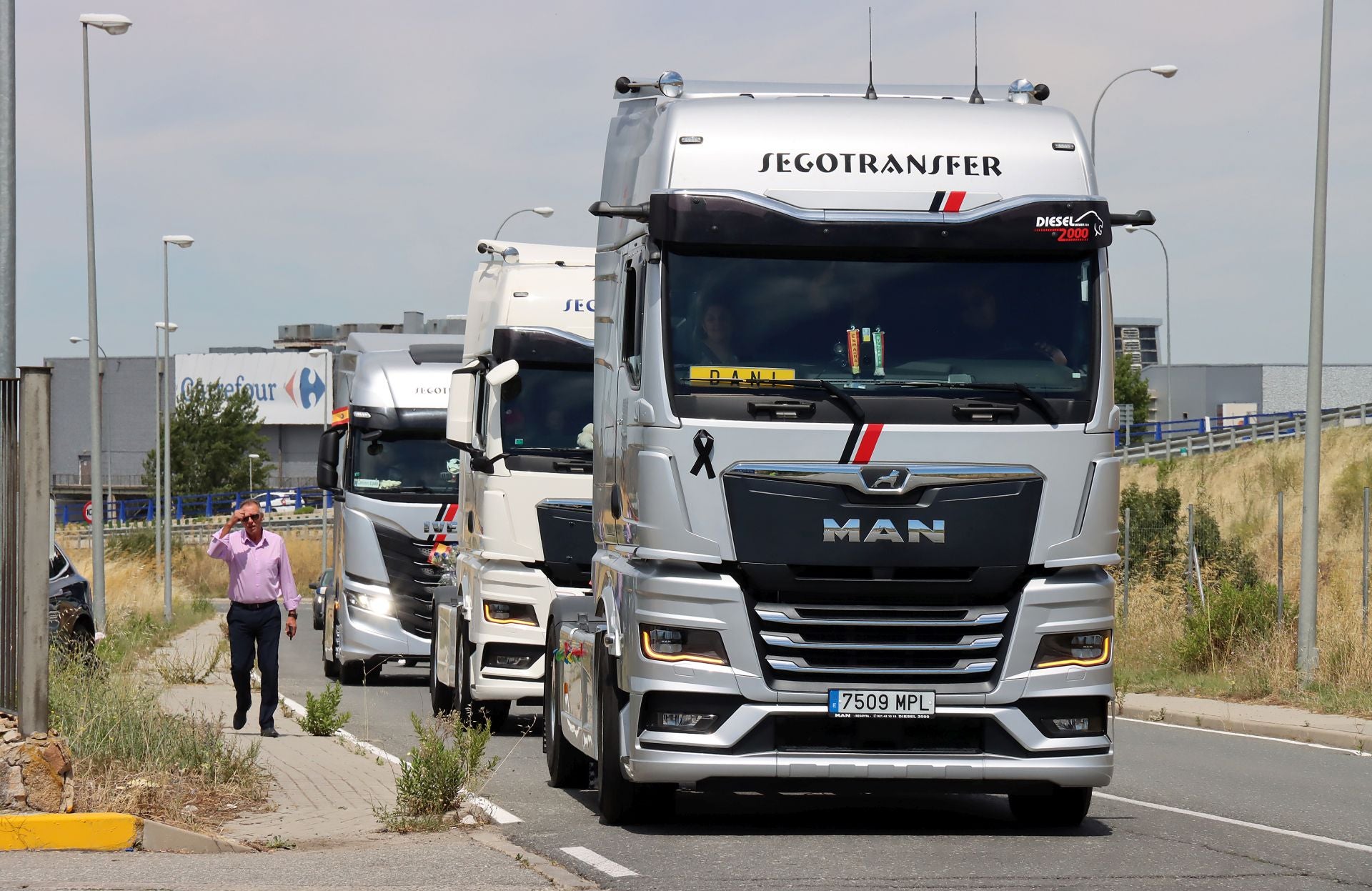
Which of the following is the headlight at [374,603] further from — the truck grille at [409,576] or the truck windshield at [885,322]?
the truck windshield at [885,322]

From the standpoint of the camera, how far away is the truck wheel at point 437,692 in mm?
17234

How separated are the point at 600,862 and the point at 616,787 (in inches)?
43.5

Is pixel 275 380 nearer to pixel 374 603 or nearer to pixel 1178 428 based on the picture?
pixel 1178 428

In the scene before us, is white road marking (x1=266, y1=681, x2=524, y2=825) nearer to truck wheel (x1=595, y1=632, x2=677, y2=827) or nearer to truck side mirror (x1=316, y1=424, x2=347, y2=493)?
truck wheel (x1=595, y1=632, x2=677, y2=827)

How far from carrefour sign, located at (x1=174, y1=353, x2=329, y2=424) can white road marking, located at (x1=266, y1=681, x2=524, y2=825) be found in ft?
286

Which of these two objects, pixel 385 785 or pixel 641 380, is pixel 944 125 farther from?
pixel 385 785

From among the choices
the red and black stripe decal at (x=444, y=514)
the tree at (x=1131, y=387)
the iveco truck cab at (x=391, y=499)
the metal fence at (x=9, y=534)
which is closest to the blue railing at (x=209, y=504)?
the tree at (x=1131, y=387)

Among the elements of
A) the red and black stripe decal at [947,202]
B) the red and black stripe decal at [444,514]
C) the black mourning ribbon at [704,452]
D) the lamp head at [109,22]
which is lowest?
the red and black stripe decal at [444,514]

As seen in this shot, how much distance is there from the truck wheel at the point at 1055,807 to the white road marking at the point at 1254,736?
5666 millimetres

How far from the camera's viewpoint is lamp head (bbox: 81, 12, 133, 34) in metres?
27.6

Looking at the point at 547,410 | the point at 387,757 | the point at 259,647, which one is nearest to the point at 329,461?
the point at 259,647

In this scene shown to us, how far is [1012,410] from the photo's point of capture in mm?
9172

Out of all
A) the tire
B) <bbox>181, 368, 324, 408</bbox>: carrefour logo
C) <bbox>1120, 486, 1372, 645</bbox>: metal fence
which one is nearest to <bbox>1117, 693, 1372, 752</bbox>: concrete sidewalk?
<bbox>1120, 486, 1372, 645</bbox>: metal fence

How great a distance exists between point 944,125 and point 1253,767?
640 cm
